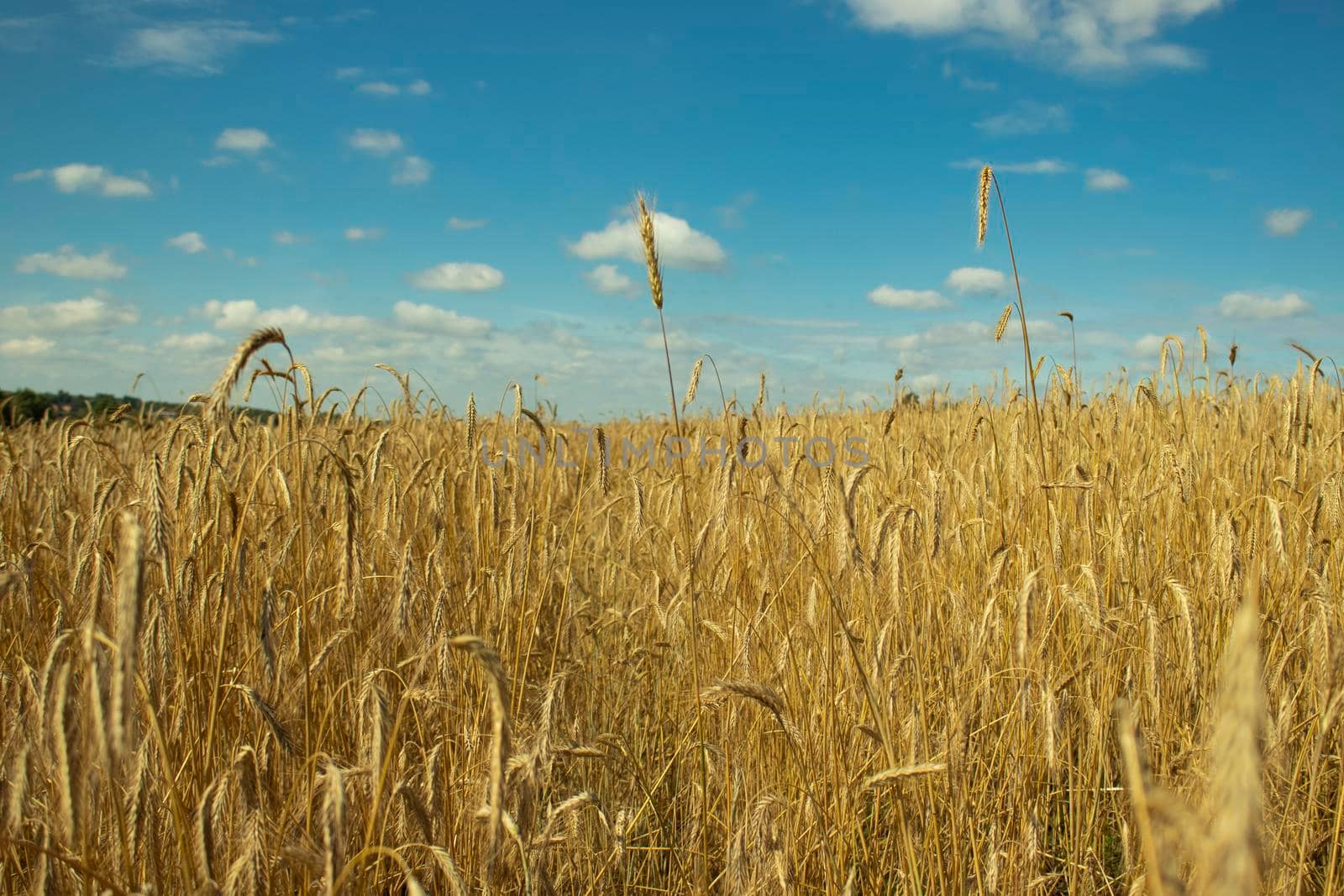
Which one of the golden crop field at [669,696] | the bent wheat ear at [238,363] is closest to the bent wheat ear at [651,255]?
the golden crop field at [669,696]

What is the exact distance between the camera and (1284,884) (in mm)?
1544

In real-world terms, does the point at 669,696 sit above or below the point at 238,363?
below

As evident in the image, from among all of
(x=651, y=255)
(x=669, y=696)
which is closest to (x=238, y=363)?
(x=651, y=255)

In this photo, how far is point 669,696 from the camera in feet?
8.86

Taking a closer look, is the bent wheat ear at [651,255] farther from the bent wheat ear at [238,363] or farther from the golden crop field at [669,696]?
the bent wheat ear at [238,363]

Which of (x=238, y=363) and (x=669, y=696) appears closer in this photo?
(x=238, y=363)

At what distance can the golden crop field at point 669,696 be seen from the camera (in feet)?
4.25

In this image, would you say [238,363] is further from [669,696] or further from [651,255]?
[669,696]

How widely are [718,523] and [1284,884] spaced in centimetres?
135

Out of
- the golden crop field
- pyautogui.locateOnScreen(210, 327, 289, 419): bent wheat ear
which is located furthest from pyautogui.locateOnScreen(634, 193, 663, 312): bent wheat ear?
pyautogui.locateOnScreen(210, 327, 289, 419): bent wheat ear

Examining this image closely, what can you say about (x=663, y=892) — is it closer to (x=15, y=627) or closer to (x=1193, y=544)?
(x=15, y=627)

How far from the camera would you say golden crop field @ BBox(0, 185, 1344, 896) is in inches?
51.0

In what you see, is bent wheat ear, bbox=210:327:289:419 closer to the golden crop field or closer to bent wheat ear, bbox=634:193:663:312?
the golden crop field

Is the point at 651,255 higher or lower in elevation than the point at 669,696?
higher
